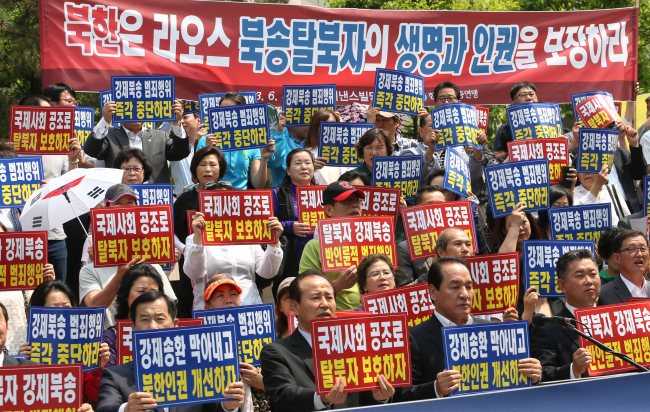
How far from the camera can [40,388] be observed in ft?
14.8

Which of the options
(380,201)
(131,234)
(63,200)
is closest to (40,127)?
(63,200)

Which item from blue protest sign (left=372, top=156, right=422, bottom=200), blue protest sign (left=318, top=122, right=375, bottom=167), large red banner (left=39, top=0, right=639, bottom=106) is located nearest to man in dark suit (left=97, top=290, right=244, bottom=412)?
blue protest sign (left=372, top=156, right=422, bottom=200)

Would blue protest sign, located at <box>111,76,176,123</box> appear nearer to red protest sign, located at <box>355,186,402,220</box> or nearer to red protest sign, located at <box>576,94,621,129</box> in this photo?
red protest sign, located at <box>355,186,402,220</box>

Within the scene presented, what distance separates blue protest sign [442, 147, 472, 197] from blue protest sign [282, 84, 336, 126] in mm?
2310

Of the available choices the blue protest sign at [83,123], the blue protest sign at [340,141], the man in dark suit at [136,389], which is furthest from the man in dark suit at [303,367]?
the blue protest sign at [83,123]

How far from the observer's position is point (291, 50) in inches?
438

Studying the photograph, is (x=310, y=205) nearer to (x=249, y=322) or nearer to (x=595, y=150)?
(x=249, y=322)

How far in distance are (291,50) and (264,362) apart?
22.0 ft

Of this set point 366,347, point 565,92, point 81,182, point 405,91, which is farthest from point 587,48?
point 366,347

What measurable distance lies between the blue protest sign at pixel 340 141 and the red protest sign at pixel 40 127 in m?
2.65

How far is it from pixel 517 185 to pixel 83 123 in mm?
4761

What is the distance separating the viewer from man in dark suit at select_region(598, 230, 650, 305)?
22.0ft

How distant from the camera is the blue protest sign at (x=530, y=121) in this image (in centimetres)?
930

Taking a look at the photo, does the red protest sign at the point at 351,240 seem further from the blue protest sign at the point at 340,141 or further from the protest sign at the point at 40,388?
the protest sign at the point at 40,388
